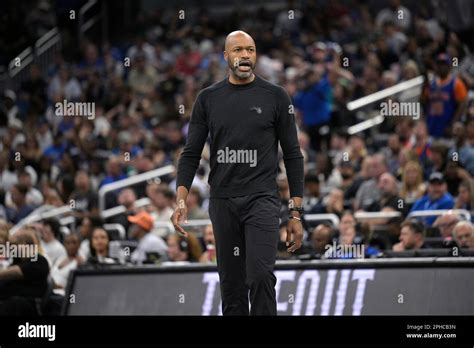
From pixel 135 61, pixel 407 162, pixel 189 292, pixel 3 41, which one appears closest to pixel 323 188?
pixel 407 162

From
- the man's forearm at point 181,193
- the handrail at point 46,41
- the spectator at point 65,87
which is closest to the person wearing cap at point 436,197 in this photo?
the man's forearm at point 181,193

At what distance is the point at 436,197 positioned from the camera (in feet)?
44.0

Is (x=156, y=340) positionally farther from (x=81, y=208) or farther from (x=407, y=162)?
(x=81, y=208)

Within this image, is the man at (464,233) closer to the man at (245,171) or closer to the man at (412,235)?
the man at (412,235)

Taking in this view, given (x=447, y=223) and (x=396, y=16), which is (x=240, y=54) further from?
(x=396, y=16)

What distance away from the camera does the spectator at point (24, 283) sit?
11.6 meters

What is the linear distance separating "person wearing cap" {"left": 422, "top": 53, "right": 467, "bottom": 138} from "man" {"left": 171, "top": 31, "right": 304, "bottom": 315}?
26.5 ft

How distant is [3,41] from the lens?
2444 centimetres

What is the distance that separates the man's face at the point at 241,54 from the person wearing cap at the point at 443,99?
26.8 feet

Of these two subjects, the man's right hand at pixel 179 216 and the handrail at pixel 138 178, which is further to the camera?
the handrail at pixel 138 178

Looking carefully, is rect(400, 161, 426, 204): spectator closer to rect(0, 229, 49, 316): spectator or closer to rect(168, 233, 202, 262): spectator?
rect(168, 233, 202, 262): spectator

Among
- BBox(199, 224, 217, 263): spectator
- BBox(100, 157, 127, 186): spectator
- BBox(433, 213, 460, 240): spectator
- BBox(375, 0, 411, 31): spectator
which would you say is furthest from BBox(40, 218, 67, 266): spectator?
BBox(375, 0, 411, 31): spectator

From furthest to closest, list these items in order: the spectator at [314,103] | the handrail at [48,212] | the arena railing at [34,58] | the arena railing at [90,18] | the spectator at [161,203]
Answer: the arena railing at [90,18] → the arena railing at [34,58] → the spectator at [314,103] → the handrail at [48,212] → the spectator at [161,203]

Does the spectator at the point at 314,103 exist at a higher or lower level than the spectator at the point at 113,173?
higher
